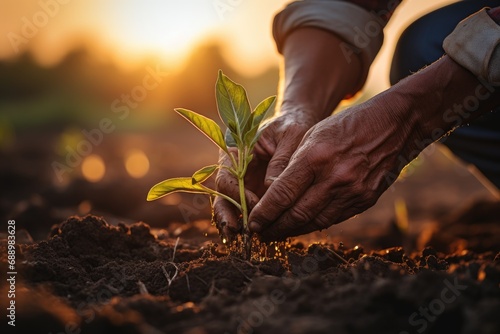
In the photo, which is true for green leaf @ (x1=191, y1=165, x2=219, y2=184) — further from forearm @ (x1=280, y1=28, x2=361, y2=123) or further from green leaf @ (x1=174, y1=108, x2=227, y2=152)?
forearm @ (x1=280, y1=28, x2=361, y2=123)

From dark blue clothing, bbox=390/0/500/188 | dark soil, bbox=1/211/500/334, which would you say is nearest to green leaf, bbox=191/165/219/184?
dark soil, bbox=1/211/500/334

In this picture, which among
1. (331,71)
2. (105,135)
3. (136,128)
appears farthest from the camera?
(136,128)

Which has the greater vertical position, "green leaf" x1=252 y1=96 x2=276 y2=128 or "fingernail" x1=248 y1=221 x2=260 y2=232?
"green leaf" x1=252 y1=96 x2=276 y2=128

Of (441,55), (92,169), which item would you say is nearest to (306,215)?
(441,55)

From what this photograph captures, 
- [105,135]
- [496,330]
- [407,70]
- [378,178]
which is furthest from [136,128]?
[496,330]

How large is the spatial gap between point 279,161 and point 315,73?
0.69 metres

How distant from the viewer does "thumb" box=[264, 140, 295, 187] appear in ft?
7.20

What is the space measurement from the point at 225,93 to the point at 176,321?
1021 millimetres

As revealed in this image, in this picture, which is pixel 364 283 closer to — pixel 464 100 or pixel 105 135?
pixel 464 100

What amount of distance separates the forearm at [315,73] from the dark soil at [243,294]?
2.46 feet

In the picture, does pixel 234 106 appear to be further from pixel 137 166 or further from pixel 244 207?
pixel 137 166

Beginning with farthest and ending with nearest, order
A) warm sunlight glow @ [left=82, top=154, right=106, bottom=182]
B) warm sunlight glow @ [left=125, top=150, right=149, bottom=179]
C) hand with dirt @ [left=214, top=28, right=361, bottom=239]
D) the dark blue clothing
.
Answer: warm sunlight glow @ [left=125, top=150, right=149, bottom=179] < warm sunlight glow @ [left=82, top=154, right=106, bottom=182] < the dark blue clothing < hand with dirt @ [left=214, top=28, right=361, bottom=239]

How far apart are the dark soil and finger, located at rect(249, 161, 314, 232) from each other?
188 mm

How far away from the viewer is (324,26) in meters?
2.87
